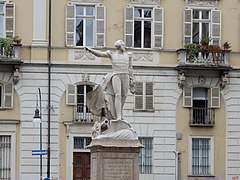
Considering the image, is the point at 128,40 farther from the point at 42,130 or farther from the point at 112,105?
the point at 112,105

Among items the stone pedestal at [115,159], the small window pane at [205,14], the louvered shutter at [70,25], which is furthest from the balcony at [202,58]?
the stone pedestal at [115,159]

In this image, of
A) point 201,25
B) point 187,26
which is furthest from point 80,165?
point 201,25

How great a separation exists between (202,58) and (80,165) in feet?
26.2

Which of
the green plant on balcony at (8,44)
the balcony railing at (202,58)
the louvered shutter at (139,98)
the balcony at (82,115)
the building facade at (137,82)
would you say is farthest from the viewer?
the louvered shutter at (139,98)

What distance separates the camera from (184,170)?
4944 cm

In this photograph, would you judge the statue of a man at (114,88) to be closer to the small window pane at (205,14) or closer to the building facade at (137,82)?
the building facade at (137,82)

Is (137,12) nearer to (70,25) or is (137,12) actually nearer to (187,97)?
(70,25)

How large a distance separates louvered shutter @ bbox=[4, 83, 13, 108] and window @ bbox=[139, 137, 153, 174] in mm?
6677

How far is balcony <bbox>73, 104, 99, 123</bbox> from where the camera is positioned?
48603mm

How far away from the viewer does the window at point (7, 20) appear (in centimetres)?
4847

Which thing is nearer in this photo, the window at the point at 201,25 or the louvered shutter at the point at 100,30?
the louvered shutter at the point at 100,30

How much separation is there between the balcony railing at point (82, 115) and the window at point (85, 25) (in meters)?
3.14

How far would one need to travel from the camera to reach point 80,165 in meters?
48.6

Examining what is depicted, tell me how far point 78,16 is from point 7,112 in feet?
19.4
